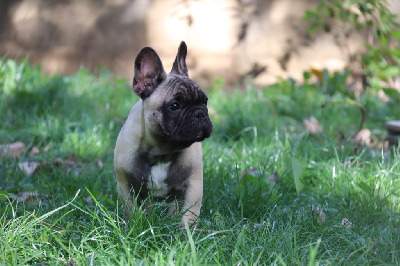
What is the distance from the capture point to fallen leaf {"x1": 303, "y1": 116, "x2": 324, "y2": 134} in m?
4.68

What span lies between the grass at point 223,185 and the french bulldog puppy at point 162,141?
5.4 inches

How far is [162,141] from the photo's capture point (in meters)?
2.67

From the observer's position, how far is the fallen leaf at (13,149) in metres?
3.82

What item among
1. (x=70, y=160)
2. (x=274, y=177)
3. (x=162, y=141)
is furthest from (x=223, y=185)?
(x=70, y=160)

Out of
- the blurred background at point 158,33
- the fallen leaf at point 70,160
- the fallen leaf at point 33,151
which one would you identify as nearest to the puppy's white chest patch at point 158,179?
the fallen leaf at point 70,160

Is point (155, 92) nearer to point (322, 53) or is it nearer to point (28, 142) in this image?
point (28, 142)

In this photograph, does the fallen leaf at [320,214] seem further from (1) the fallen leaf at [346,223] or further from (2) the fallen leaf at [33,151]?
(2) the fallen leaf at [33,151]

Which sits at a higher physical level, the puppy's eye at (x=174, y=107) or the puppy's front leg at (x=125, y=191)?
the puppy's eye at (x=174, y=107)

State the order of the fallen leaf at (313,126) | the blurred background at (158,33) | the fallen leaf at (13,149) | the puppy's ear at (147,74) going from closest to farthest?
1. the puppy's ear at (147,74)
2. the fallen leaf at (13,149)
3. the fallen leaf at (313,126)
4. the blurred background at (158,33)

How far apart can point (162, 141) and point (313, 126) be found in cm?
242

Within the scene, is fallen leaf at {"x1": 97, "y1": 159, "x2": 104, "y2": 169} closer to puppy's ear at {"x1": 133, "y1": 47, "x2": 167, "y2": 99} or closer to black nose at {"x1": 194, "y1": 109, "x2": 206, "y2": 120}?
puppy's ear at {"x1": 133, "y1": 47, "x2": 167, "y2": 99}

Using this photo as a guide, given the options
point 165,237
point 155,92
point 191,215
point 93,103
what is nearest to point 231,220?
point 191,215

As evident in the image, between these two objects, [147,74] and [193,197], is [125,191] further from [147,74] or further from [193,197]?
[147,74]

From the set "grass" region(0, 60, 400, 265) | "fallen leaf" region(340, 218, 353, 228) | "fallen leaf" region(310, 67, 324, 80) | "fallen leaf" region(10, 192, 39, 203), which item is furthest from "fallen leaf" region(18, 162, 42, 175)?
"fallen leaf" region(310, 67, 324, 80)
